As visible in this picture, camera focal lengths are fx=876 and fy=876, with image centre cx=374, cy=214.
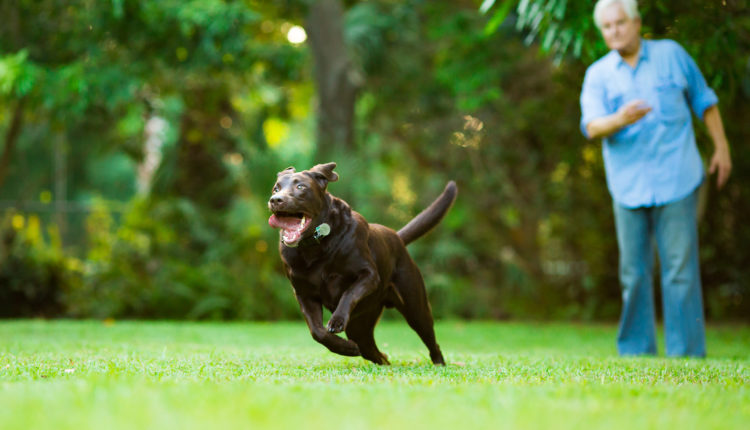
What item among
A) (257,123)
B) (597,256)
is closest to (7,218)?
(257,123)

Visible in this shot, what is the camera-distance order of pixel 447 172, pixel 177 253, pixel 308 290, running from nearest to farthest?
pixel 308 290 < pixel 177 253 < pixel 447 172

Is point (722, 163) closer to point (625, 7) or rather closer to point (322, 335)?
point (625, 7)

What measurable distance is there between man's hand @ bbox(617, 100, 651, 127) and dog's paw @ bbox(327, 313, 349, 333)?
3.05 meters

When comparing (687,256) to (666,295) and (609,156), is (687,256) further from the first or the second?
(609,156)

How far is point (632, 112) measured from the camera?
638cm

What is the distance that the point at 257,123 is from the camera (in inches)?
677

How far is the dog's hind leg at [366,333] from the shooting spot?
504 cm

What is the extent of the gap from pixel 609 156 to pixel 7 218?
10536 mm

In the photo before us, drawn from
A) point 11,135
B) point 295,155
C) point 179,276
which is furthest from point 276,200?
point 11,135

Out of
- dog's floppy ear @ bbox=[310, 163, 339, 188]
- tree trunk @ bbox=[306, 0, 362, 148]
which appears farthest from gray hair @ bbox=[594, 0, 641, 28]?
tree trunk @ bbox=[306, 0, 362, 148]

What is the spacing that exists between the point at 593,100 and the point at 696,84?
783mm

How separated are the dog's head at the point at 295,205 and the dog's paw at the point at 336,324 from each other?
0.43 m

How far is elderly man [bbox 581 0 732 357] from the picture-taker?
665 centimetres

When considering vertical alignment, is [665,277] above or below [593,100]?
below
